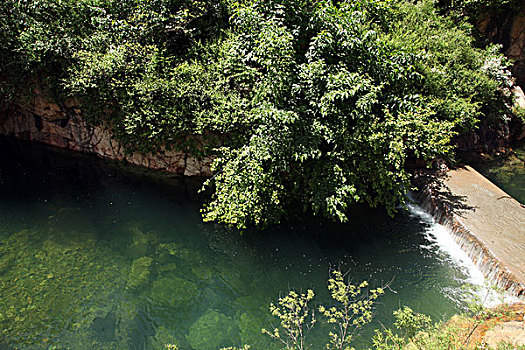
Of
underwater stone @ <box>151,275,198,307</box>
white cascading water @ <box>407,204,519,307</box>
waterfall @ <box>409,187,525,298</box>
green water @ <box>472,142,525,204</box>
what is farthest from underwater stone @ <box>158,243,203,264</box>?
green water @ <box>472,142,525,204</box>

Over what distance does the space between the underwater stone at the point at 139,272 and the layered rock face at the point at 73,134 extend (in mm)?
3187

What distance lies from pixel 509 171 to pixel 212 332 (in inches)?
418

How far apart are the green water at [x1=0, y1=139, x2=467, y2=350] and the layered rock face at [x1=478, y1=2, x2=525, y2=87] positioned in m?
8.61

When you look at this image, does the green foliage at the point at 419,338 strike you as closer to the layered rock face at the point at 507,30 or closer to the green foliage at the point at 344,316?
the green foliage at the point at 344,316

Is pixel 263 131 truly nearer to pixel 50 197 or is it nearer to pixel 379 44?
pixel 379 44

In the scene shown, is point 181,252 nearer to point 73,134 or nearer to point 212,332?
point 212,332

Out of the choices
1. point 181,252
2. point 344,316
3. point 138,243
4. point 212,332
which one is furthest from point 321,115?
point 138,243

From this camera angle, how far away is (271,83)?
6766mm

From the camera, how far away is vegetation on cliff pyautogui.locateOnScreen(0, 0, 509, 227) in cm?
677

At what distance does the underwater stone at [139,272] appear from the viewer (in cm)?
618

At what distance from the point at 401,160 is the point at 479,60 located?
6197 mm

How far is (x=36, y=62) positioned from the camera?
9008mm

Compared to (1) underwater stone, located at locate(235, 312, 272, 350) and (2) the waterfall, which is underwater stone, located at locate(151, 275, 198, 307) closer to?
(1) underwater stone, located at locate(235, 312, 272, 350)

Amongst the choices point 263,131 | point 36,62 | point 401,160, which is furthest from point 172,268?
point 36,62
